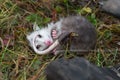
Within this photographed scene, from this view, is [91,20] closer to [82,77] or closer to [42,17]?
[42,17]

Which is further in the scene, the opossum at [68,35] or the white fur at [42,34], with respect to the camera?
the white fur at [42,34]

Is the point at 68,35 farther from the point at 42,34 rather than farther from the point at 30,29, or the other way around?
the point at 30,29

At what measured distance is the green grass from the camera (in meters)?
3.83

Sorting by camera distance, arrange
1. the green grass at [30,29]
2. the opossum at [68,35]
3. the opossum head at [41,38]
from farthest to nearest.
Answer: the opossum head at [41,38]
the opossum at [68,35]
the green grass at [30,29]

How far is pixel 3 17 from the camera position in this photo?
4242 millimetres

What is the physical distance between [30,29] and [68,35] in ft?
1.35

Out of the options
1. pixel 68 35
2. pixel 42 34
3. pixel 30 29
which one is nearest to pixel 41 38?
pixel 42 34

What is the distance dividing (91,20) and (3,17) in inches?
35.4

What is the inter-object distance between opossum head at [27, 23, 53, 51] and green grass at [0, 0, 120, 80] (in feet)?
0.23

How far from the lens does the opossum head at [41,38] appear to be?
4132 millimetres

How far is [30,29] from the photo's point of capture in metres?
4.24

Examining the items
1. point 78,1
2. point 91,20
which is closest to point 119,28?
point 91,20

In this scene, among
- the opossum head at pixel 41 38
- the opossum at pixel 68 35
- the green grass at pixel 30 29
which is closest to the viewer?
the green grass at pixel 30 29

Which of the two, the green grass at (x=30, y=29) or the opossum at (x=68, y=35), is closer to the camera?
the green grass at (x=30, y=29)
